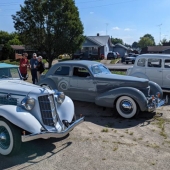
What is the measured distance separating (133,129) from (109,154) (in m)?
1.63

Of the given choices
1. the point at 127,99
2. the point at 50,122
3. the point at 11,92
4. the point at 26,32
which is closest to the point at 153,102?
the point at 127,99

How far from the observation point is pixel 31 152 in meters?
4.61

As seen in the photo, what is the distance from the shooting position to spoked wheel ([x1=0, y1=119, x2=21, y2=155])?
14.1ft

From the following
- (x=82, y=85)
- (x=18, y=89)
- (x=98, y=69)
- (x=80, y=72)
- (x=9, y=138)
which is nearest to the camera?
(x=9, y=138)

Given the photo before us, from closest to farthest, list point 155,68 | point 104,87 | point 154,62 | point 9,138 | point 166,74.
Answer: point 9,138
point 104,87
point 166,74
point 155,68
point 154,62

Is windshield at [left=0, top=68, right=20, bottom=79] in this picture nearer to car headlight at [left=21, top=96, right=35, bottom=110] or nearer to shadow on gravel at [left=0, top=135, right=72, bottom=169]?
car headlight at [left=21, top=96, right=35, bottom=110]

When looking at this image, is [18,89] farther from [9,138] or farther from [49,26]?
[49,26]

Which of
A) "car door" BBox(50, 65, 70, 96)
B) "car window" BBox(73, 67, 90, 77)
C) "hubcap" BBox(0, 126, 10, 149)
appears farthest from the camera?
"car door" BBox(50, 65, 70, 96)

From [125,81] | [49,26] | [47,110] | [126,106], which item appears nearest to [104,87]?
[125,81]

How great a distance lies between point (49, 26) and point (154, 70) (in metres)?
21.1

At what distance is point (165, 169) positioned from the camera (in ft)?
13.0

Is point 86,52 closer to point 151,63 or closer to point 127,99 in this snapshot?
point 151,63

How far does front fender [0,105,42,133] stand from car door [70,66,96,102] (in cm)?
349

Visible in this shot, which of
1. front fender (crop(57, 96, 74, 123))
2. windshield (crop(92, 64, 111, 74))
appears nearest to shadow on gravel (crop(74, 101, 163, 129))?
windshield (crop(92, 64, 111, 74))
